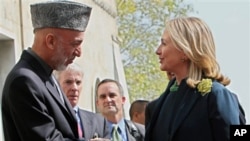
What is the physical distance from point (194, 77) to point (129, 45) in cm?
2483

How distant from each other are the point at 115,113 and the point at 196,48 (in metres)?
2.48

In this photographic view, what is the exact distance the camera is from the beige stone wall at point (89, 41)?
1021 cm

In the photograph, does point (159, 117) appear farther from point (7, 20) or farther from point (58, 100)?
point (7, 20)

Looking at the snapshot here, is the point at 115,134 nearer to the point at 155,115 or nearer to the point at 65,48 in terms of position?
the point at 155,115

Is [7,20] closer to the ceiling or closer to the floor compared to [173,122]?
closer to the ceiling

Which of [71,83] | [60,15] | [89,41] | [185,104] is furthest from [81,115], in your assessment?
[89,41]

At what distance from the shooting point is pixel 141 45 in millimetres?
29359

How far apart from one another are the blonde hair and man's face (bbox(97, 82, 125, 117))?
242 cm

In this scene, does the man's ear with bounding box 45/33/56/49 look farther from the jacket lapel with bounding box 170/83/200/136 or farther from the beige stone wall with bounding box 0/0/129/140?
the beige stone wall with bounding box 0/0/129/140

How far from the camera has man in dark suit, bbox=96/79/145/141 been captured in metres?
6.83

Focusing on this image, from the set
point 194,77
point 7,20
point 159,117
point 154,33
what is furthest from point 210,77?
point 154,33

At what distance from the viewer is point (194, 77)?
4672 millimetres

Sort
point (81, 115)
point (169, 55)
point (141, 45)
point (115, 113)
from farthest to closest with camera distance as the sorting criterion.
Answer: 1. point (141, 45)
2. point (115, 113)
3. point (81, 115)
4. point (169, 55)

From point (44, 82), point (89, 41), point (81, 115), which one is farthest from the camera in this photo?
point (89, 41)
